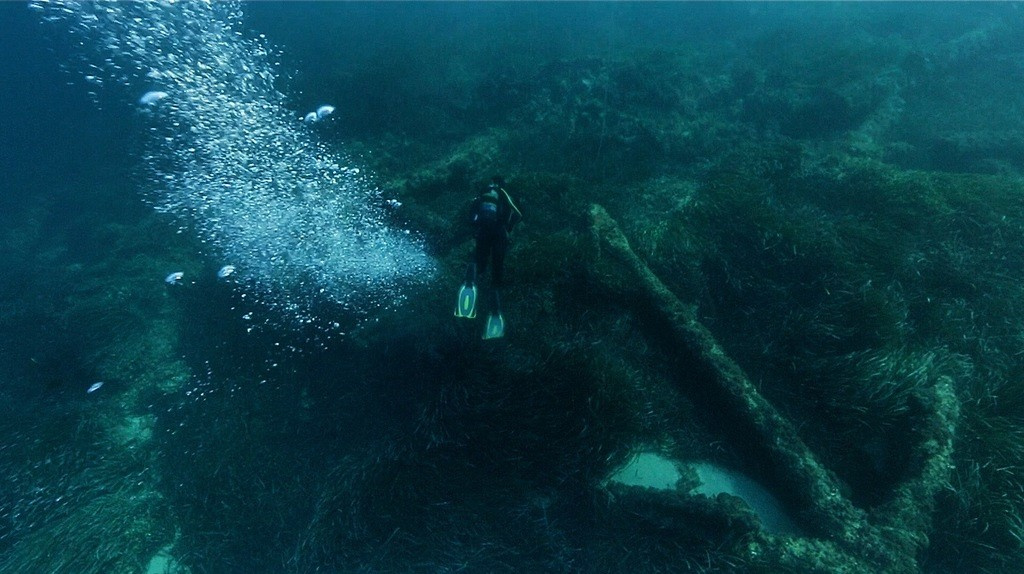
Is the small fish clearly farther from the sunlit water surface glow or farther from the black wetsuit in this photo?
the black wetsuit

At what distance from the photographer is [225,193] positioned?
10.4 m

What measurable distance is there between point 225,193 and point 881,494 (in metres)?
13.6

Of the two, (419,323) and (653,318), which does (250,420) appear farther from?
(653,318)

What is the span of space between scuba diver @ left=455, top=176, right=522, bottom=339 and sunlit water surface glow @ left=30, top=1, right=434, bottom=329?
5.29 ft

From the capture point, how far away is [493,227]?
5.42m

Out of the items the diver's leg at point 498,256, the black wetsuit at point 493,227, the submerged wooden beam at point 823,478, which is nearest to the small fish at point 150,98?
the black wetsuit at point 493,227

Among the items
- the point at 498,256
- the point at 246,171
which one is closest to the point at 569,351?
the point at 498,256

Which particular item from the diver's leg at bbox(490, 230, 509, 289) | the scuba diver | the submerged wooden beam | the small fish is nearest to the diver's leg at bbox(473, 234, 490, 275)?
the scuba diver

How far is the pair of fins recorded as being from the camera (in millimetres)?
5219

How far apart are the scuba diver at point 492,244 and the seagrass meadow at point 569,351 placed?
272mm

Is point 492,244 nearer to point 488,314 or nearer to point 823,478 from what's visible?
point 488,314

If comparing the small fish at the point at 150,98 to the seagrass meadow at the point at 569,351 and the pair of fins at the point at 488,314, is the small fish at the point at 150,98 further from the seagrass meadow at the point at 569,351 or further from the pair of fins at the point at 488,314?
the pair of fins at the point at 488,314

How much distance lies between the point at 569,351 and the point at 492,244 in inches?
71.5

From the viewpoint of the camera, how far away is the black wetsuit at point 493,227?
5.39 m
